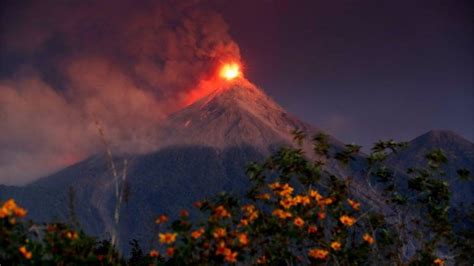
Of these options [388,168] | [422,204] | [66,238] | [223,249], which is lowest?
[223,249]

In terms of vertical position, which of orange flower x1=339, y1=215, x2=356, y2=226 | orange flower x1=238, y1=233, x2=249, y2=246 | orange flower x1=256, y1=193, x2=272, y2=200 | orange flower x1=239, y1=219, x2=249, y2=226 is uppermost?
orange flower x1=256, y1=193, x2=272, y2=200

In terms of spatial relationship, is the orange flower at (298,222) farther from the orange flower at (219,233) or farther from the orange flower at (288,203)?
the orange flower at (219,233)

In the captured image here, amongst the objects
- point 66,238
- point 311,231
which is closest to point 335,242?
point 311,231

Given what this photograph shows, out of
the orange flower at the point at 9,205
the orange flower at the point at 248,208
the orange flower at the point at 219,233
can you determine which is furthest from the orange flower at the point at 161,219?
the orange flower at the point at 9,205

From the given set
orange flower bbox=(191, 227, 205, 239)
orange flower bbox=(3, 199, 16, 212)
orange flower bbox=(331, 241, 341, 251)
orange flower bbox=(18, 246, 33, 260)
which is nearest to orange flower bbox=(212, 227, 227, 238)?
orange flower bbox=(191, 227, 205, 239)

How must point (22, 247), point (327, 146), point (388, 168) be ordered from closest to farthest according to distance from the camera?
point (22, 247)
point (327, 146)
point (388, 168)

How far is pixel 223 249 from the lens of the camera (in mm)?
5328

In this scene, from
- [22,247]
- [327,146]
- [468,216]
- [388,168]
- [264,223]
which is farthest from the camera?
[468,216]

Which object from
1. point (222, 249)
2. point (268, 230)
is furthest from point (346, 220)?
point (222, 249)

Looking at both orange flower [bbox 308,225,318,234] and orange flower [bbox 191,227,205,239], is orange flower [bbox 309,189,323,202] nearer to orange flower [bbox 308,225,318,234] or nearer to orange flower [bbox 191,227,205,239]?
orange flower [bbox 308,225,318,234]

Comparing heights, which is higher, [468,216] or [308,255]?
[468,216]

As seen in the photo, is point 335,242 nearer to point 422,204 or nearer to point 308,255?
point 308,255

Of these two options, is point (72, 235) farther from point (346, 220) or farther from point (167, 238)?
point (346, 220)

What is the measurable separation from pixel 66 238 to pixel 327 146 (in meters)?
4.41
